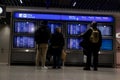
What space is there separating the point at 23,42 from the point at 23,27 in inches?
27.0

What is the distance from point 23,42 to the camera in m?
14.7

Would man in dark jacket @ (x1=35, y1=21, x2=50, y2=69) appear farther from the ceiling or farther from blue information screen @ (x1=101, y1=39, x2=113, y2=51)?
the ceiling

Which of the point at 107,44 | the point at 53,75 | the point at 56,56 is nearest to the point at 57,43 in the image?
the point at 56,56

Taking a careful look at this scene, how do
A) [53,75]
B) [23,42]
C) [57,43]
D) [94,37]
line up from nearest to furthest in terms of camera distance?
[53,75], [94,37], [57,43], [23,42]

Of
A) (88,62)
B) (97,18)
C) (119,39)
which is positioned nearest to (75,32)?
(97,18)

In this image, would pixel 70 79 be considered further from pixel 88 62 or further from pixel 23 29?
pixel 23 29

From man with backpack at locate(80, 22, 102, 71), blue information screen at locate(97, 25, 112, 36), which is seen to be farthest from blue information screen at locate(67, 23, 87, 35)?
man with backpack at locate(80, 22, 102, 71)

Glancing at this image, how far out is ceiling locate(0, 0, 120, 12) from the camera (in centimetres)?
2216

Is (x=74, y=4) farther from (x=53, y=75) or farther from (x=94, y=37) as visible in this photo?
(x=53, y=75)

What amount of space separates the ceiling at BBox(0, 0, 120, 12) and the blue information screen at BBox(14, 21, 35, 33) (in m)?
6.72

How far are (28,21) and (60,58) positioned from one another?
9.94 ft

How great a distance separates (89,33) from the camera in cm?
1109

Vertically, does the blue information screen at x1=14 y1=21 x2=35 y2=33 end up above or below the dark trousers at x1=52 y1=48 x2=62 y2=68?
above

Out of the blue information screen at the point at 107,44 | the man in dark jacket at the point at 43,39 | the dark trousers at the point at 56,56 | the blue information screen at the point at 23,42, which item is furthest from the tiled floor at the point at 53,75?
the blue information screen at the point at 107,44
